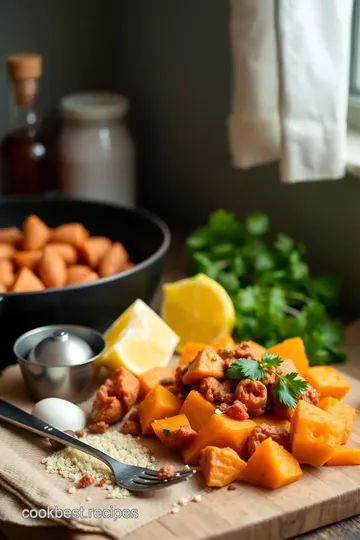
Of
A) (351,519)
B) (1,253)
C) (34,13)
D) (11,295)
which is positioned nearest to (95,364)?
(11,295)

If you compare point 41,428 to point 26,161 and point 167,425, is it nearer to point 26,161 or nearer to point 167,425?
point 167,425

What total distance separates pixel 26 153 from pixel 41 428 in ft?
3.05

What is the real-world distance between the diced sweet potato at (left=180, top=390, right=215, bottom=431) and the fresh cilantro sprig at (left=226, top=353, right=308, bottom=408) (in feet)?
0.18

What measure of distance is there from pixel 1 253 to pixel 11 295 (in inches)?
8.7

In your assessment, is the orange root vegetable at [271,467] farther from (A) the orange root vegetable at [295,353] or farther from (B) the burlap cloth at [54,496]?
(A) the orange root vegetable at [295,353]

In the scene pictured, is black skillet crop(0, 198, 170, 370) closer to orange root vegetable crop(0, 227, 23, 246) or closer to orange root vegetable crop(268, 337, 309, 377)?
orange root vegetable crop(0, 227, 23, 246)

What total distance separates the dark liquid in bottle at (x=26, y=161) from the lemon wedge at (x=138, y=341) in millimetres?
665

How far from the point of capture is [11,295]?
1.47 metres

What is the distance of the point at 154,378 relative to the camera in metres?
1.43

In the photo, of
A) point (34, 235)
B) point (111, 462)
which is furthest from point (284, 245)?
point (111, 462)

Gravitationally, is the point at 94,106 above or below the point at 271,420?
above

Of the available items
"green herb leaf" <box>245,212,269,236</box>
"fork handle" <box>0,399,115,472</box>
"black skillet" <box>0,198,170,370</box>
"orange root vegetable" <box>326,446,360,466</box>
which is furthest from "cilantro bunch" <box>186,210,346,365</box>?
"fork handle" <box>0,399,115,472</box>

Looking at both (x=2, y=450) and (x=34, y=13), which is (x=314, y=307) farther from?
(x=34, y=13)

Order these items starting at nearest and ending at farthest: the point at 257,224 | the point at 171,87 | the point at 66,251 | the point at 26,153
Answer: the point at 66,251 → the point at 257,224 → the point at 26,153 → the point at 171,87
